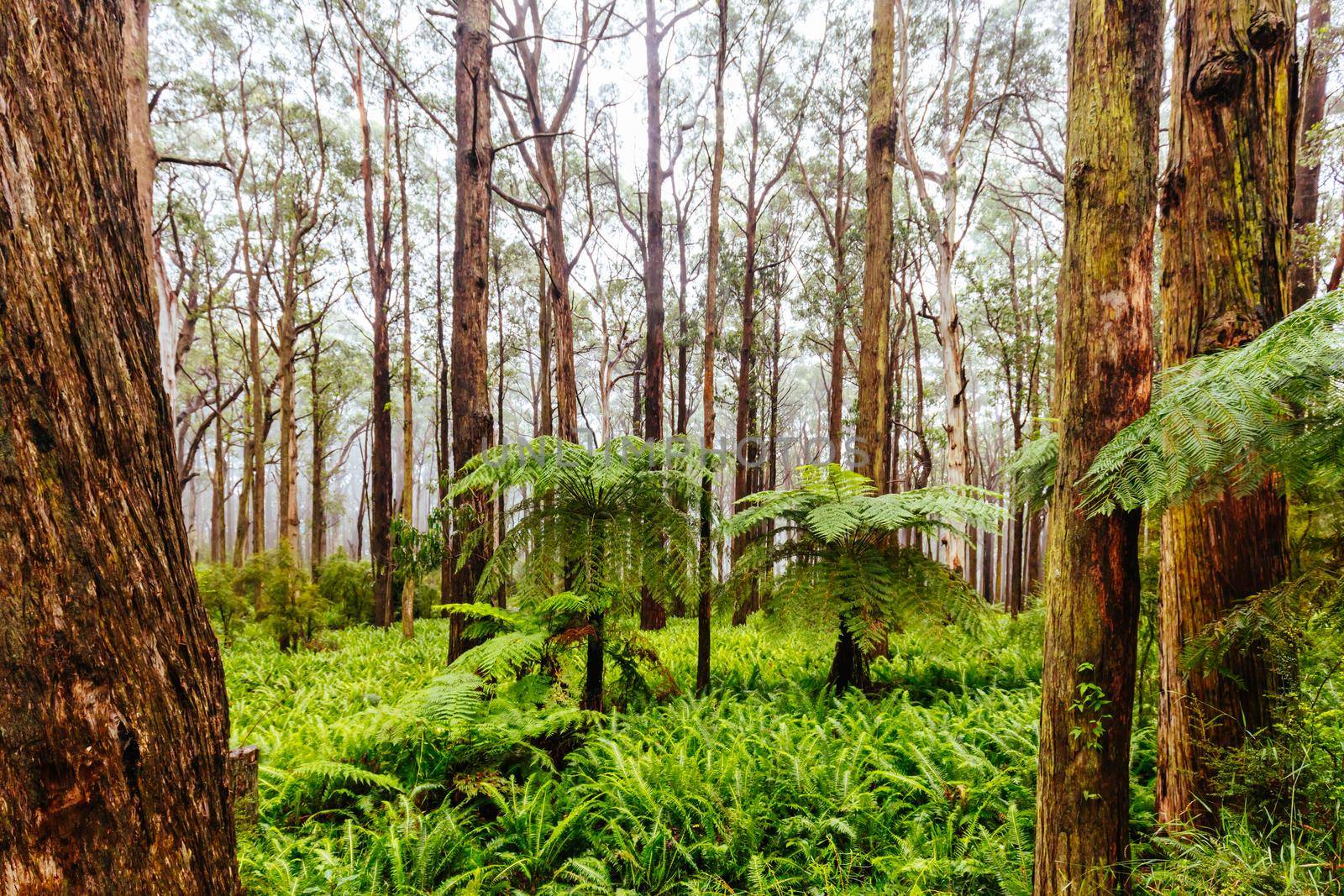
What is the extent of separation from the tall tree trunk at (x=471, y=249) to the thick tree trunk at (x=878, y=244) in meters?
3.80

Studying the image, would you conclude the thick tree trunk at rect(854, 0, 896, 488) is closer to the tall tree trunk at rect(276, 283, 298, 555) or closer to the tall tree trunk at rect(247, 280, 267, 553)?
the tall tree trunk at rect(276, 283, 298, 555)

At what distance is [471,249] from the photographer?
220 inches

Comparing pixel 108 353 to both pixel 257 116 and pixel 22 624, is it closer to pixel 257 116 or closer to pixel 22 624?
pixel 22 624

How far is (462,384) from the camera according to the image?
545 cm

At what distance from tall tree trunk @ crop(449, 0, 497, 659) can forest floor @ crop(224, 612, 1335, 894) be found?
2291mm

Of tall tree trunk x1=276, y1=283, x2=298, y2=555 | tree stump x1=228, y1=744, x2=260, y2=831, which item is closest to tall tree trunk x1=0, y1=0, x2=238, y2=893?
tree stump x1=228, y1=744, x2=260, y2=831

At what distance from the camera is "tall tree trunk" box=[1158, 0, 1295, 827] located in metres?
2.09

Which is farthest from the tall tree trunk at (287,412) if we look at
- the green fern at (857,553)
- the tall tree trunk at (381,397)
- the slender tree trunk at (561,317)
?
the green fern at (857,553)

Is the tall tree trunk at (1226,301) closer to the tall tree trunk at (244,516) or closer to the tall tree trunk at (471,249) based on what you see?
the tall tree trunk at (471,249)

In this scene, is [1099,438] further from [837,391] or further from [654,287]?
[837,391]

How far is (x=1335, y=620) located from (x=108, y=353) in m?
3.14

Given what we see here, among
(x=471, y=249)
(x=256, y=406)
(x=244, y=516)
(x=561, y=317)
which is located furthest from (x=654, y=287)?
(x=244, y=516)

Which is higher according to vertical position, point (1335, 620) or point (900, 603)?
point (1335, 620)

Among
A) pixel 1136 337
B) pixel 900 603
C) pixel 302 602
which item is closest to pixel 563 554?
pixel 900 603
